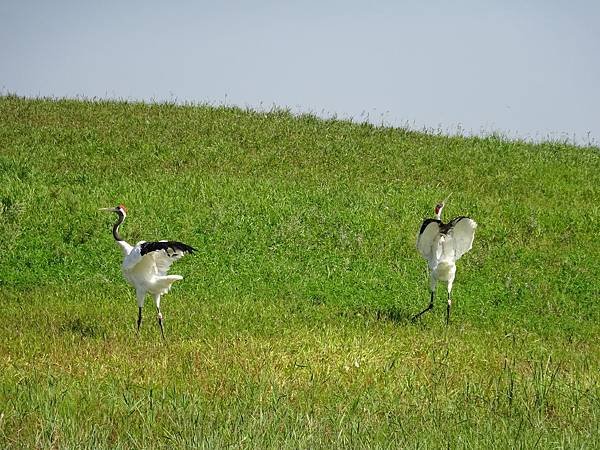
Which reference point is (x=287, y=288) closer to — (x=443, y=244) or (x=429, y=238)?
(x=429, y=238)

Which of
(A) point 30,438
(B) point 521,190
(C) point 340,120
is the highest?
(C) point 340,120

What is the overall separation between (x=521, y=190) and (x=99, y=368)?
44.9ft

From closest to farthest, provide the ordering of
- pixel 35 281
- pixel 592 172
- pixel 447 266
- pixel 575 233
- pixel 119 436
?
1. pixel 119 436
2. pixel 447 266
3. pixel 35 281
4. pixel 575 233
5. pixel 592 172

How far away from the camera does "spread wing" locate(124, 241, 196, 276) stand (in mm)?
9961

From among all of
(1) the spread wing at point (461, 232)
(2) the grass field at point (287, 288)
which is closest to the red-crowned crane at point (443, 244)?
(1) the spread wing at point (461, 232)

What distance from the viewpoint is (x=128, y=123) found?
23.6 metres

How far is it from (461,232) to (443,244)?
1.13 ft

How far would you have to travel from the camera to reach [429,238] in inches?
481

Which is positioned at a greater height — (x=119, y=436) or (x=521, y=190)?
(x=521, y=190)

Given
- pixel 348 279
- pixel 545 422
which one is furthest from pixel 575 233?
pixel 545 422

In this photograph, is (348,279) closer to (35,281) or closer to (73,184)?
(35,281)

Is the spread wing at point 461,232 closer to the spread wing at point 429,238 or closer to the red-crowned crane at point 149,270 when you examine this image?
the spread wing at point 429,238

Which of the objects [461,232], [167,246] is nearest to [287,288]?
[461,232]

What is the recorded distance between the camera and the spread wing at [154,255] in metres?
9.96
